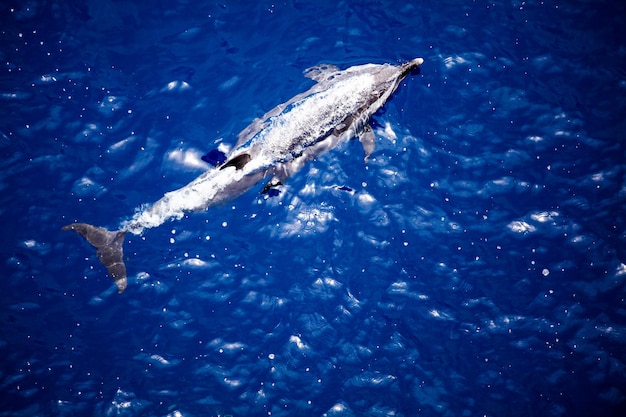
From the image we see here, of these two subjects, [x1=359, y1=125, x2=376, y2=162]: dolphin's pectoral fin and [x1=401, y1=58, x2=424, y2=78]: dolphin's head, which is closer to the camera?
[x1=401, y1=58, x2=424, y2=78]: dolphin's head

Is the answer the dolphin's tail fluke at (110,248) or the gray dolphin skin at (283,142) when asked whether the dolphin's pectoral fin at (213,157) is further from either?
the dolphin's tail fluke at (110,248)

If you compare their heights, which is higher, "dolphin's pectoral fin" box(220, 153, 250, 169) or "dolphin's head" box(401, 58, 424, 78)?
"dolphin's head" box(401, 58, 424, 78)

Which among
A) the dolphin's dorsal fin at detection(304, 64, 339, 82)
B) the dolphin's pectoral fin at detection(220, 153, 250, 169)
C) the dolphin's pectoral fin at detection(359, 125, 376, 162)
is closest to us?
the dolphin's pectoral fin at detection(220, 153, 250, 169)

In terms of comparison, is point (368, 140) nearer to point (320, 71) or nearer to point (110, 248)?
point (320, 71)

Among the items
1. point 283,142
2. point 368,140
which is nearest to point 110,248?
point 283,142

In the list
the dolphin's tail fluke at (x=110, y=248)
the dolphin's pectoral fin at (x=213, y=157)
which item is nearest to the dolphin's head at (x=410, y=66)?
the dolphin's pectoral fin at (x=213, y=157)

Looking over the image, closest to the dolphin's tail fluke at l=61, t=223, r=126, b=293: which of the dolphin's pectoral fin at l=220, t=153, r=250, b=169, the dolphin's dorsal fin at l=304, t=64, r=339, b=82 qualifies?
the dolphin's pectoral fin at l=220, t=153, r=250, b=169

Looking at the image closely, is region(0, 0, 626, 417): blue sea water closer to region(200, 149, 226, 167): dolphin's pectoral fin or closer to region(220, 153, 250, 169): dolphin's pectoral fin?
region(200, 149, 226, 167): dolphin's pectoral fin

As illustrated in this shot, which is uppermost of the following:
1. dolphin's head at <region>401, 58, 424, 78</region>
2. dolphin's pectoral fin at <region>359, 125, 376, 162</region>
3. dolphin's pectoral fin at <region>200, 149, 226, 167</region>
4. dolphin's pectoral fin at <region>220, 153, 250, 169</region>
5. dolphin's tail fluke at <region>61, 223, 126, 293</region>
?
dolphin's head at <region>401, 58, 424, 78</region>

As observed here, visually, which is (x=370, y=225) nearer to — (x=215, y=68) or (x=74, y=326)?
(x=215, y=68)
